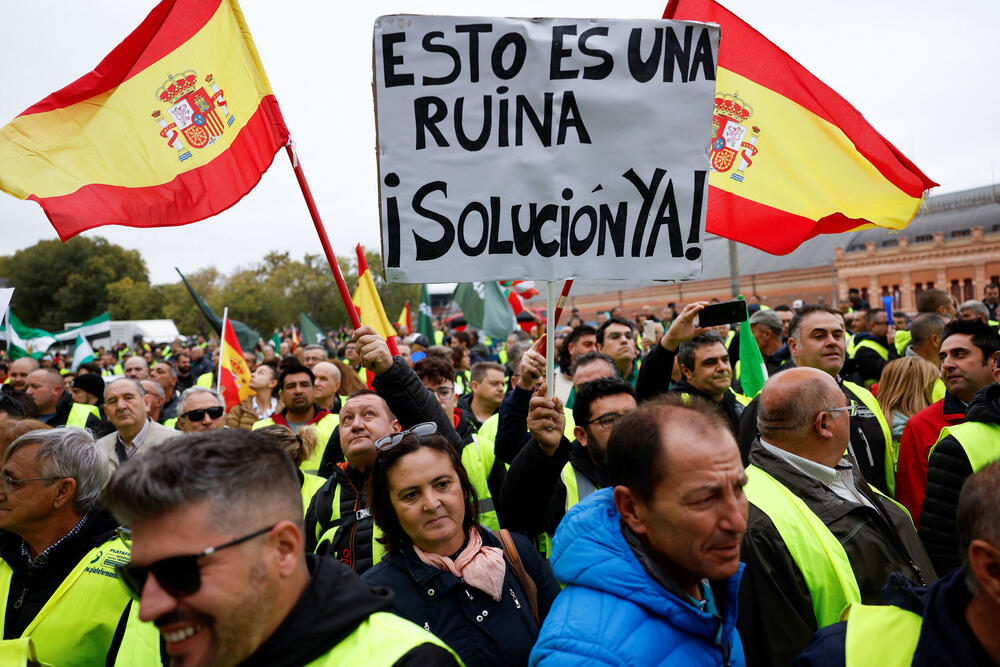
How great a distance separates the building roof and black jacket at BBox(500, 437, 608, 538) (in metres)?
43.6

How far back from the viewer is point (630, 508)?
2.12 metres

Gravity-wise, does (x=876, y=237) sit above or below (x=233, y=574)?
above

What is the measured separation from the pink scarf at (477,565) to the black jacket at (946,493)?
7.00ft

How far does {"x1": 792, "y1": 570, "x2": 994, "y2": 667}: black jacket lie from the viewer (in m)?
1.52

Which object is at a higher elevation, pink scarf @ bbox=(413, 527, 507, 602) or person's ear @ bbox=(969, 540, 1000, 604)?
person's ear @ bbox=(969, 540, 1000, 604)

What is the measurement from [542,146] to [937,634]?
245 cm

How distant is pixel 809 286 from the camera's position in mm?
51031

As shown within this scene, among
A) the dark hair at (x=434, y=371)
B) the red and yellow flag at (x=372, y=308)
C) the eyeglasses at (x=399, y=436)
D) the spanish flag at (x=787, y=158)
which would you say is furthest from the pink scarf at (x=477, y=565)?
the spanish flag at (x=787, y=158)

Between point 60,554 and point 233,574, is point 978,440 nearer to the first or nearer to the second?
point 233,574

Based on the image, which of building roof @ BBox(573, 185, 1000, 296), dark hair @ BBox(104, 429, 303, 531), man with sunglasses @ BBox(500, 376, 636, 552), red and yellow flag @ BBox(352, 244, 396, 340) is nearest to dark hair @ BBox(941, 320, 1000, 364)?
man with sunglasses @ BBox(500, 376, 636, 552)

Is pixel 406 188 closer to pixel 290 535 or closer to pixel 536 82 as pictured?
pixel 536 82

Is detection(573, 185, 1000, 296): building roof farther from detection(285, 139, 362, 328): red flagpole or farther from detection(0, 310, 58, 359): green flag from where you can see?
detection(285, 139, 362, 328): red flagpole

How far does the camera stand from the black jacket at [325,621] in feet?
5.35

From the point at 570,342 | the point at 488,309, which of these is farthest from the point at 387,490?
the point at 488,309
